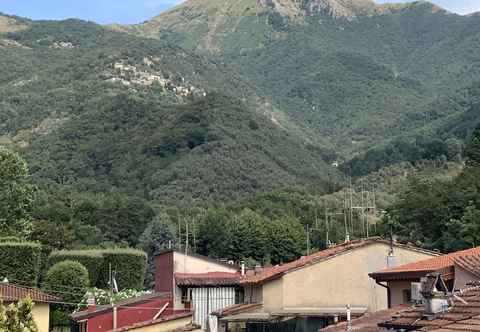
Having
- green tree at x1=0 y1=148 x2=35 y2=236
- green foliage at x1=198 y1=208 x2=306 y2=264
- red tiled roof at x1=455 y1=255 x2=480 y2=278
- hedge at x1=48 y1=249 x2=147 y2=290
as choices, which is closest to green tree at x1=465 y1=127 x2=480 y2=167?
green foliage at x1=198 y1=208 x2=306 y2=264

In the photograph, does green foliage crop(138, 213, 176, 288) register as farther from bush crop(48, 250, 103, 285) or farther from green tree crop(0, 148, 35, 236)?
bush crop(48, 250, 103, 285)

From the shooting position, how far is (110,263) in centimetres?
7019

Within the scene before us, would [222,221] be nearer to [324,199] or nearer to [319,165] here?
[324,199]

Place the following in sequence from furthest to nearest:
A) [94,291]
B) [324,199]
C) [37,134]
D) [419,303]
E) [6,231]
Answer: [37,134] < [324,199] < [6,231] < [94,291] < [419,303]

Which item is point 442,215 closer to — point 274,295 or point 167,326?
point 167,326

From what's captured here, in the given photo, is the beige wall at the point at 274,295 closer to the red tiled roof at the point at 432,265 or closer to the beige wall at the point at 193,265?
the red tiled roof at the point at 432,265

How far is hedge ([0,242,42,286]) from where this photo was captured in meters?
61.4

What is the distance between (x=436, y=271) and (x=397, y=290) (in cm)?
709

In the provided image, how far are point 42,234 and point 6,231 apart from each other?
13930 millimetres

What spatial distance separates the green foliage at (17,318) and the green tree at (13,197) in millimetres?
58368

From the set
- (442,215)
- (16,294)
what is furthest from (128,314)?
(442,215)

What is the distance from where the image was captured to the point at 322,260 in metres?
34.4

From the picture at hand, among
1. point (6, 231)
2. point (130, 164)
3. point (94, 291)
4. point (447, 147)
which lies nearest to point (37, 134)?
point (130, 164)

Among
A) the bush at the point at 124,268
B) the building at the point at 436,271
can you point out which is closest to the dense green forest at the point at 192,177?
the bush at the point at 124,268
